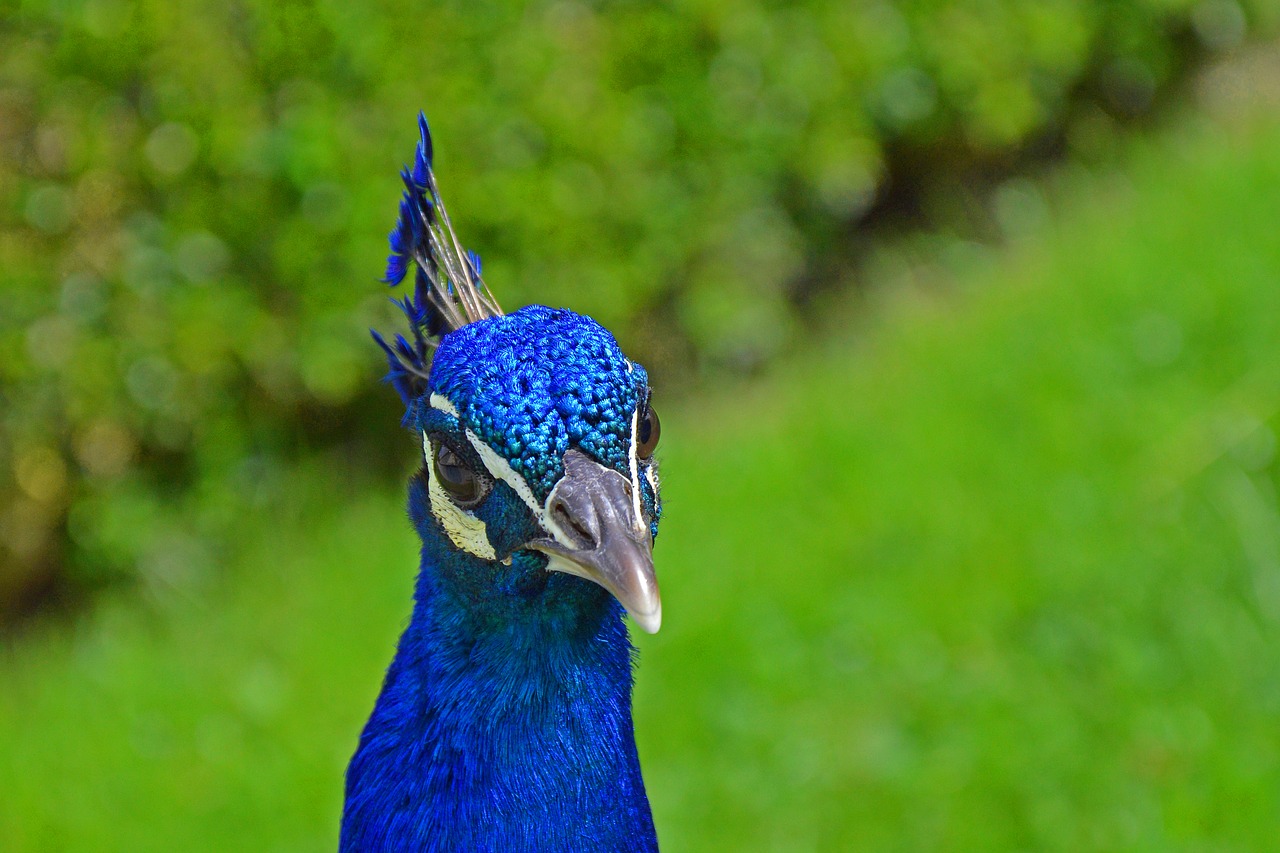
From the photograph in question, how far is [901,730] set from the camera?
8.35ft

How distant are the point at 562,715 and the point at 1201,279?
2.69m

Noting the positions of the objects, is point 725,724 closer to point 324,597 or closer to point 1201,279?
point 324,597

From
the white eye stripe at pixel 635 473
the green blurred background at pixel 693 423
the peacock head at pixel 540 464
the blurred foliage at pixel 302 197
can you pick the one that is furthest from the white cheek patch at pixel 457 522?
the blurred foliage at pixel 302 197

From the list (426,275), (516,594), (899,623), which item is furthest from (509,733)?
(899,623)

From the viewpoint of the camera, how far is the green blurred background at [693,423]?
2516 millimetres

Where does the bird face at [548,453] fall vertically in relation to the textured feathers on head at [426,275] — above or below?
A: below

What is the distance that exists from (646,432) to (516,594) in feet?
0.60

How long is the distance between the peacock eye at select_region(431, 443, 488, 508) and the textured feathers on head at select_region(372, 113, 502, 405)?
234 millimetres

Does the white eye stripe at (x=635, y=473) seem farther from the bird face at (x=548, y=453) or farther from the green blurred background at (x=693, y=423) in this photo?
the green blurred background at (x=693, y=423)

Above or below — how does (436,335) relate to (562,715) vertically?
above

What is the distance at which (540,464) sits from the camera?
3.76 feet

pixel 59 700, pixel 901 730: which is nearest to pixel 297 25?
pixel 59 700

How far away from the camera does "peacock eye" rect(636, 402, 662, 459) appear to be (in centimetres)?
122

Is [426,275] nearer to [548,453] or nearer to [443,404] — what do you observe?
[443,404]
